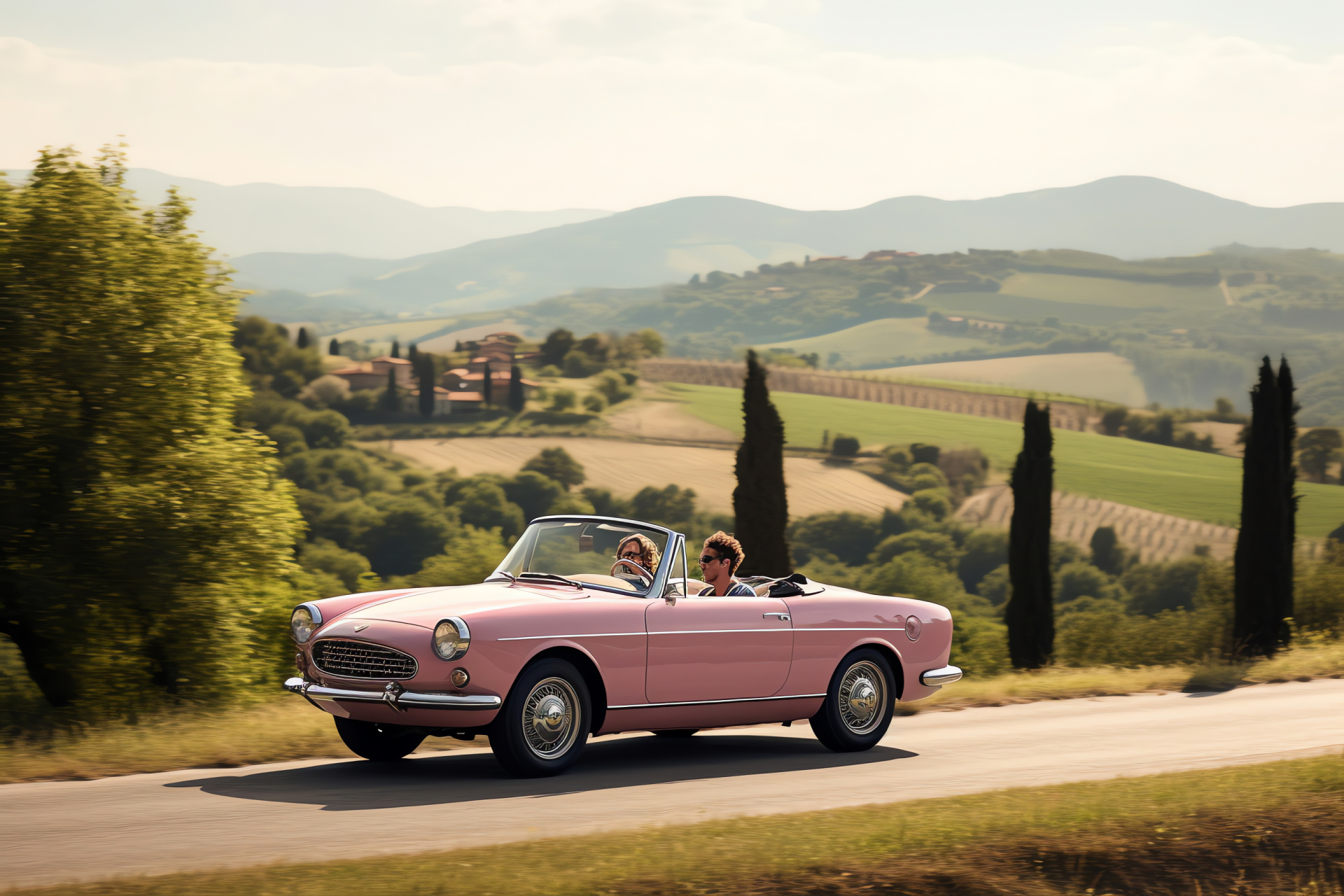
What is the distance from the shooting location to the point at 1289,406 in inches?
1172

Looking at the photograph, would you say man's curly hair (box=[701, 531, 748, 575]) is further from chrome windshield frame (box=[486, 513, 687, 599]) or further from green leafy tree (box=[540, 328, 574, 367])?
green leafy tree (box=[540, 328, 574, 367])

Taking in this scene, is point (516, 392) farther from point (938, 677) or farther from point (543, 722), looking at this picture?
point (543, 722)

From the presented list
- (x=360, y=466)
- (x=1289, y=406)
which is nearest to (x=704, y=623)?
(x=1289, y=406)

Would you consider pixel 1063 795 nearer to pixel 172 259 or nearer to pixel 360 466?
pixel 172 259

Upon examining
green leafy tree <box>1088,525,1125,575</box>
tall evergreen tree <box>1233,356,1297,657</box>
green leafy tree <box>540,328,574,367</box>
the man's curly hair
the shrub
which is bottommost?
green leafy tree <box>1088,525,1125,575</box>

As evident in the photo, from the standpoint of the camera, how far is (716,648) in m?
8.96

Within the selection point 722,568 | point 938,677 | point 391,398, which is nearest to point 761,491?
point 938,677

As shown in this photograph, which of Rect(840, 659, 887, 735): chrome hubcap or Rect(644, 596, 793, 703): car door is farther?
Rect(840, 659, 887, 735): chrome hubcap

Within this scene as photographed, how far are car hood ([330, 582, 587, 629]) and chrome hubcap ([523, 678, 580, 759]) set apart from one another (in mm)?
557

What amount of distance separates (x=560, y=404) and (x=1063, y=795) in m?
146

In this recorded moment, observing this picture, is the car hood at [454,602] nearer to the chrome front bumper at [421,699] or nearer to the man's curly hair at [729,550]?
the chrome front bumper at [421,699]

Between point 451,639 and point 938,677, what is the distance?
14.9ft

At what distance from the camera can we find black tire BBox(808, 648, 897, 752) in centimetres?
980

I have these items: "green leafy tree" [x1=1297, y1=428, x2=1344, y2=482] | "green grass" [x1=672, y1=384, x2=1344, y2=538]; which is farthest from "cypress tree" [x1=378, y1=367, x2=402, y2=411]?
"green leafy tree" [x1=1297, y1=428, x2=1344, y2=482]
